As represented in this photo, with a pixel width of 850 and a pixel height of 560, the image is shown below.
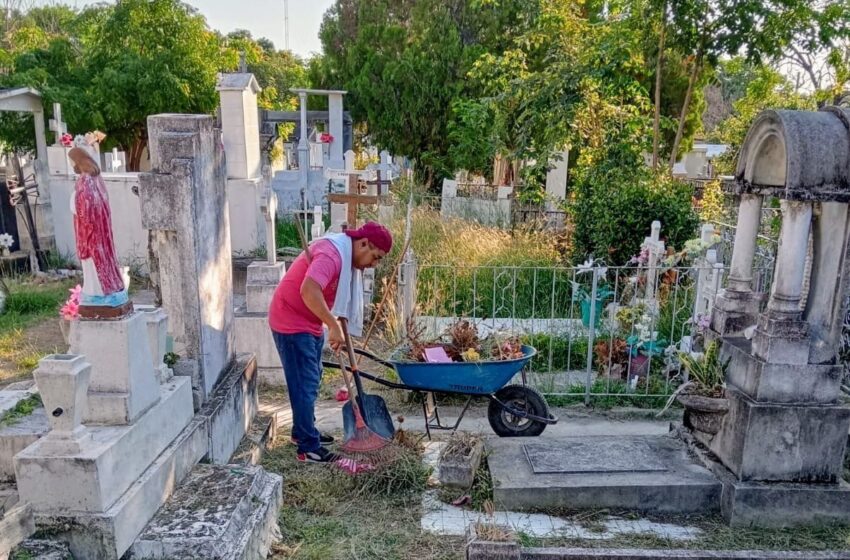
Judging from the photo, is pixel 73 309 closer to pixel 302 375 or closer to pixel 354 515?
pixel 302 375

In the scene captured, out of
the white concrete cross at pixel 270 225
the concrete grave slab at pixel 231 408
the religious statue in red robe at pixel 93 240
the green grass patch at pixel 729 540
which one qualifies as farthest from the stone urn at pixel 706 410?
the white concrete cross at pixel 270 225

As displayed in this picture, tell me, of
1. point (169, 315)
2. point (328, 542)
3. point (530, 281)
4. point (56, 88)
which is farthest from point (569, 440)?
point (56, 88)

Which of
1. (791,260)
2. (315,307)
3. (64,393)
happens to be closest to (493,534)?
(315,307)

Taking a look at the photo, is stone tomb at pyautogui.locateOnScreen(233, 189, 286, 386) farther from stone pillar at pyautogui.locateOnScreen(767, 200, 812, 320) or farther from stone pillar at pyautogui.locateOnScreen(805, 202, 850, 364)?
Answer: stone pillar at pyautogui.locateOnScreen(805, 202, 850, 364)

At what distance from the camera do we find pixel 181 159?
3.91 m

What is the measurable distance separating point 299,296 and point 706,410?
2747mm

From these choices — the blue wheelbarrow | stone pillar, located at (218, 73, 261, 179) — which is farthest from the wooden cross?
the blue wheelbarrow

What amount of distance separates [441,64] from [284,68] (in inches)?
913

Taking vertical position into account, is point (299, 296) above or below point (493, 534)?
above

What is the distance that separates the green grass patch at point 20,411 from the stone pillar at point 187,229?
33.0 inches

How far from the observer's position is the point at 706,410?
425 centimetres

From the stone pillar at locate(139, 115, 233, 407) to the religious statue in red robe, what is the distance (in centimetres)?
68

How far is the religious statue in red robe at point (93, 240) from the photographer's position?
3.14 m

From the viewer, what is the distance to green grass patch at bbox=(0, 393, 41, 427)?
12.0 feet
